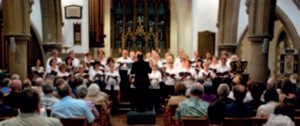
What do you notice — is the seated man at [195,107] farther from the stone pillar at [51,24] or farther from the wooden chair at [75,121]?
the stone pillar at [51,24]

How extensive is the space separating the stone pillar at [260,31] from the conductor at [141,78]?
297 centimetres

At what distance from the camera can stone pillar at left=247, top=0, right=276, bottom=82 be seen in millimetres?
8750

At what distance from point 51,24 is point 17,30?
4.31 metres

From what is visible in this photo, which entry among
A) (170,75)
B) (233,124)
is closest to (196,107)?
(233,124)

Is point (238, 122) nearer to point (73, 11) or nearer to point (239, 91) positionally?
point (239, 91)

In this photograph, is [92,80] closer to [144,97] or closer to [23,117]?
[144,97]

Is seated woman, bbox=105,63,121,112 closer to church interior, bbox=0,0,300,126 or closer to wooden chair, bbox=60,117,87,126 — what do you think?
church interior, bbox=0,0,300,126

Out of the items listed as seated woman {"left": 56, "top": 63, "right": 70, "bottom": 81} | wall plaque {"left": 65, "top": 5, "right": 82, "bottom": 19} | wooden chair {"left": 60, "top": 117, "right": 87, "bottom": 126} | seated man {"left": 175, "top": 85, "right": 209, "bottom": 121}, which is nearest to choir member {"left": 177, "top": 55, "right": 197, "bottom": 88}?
seated woman {"left": 56, "top": 63, "right": 70, "bottom": 81}

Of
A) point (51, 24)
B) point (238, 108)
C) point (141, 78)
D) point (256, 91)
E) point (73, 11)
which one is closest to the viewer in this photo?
point (238, 108)

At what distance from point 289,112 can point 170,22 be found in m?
14.5

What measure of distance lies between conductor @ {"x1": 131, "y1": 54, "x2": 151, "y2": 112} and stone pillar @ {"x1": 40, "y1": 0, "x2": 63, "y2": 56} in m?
6.08

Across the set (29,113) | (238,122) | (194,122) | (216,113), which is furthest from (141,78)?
(29,113)

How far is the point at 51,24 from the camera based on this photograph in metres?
12.7

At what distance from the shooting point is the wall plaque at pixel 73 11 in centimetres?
1351
